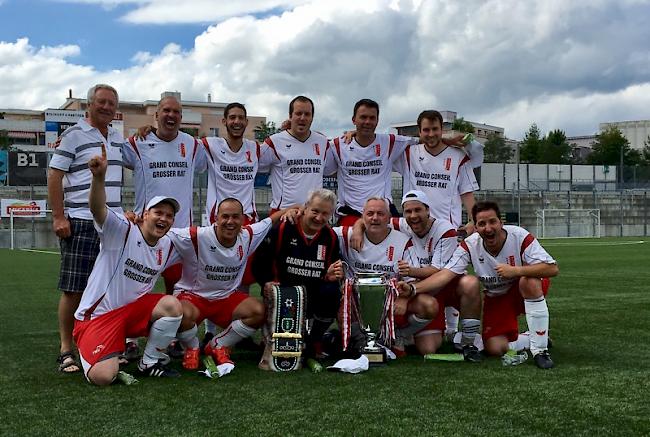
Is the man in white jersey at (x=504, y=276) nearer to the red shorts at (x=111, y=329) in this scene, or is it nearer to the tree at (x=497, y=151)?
the red shorts at (x=111, y=329)

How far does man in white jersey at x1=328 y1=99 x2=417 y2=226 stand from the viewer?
619cm

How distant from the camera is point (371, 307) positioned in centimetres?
526

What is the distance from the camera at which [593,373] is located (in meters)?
4.47

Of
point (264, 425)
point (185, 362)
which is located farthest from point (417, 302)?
point (264, 425)

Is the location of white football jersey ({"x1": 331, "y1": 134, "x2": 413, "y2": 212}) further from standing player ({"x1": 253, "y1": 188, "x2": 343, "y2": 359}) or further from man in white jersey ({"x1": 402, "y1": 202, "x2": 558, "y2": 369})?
man in white jersey ({"x1": 402, "y1": 202, "x2": 558, "y2": 369})

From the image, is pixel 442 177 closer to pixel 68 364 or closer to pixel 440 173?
pixel 440 173

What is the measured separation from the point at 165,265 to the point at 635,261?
13.5 metres

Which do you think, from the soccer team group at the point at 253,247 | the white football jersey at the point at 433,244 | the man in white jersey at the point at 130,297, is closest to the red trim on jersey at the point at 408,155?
the soccer team group at the point at 253,247

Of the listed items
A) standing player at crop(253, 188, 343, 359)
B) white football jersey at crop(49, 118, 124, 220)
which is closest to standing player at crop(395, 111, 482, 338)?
standing player at crop(253, 188, 343, 359)

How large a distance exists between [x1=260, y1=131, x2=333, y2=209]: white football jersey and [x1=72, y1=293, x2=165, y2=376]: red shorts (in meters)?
1.67

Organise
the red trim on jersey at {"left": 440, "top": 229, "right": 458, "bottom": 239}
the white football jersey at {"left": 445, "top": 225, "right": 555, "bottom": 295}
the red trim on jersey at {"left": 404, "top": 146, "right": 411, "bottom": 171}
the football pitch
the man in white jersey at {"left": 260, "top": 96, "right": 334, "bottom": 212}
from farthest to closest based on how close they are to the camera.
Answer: the red trim on jersey at {"left": 404, "top": 146, "right": 411, "bottom": 171} < the man in white jersey at {"left": 260, "top": 96, "right": 334, "bottom": 212} < the red trim on jersey at {"left": 440, "top": 229, "right": 458, "bottom": 239} < the white football jersey at {"left": 445, "top": 225, "right": 555, "bottom": 295} < the football pitch

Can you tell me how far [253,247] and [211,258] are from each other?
0.35 m

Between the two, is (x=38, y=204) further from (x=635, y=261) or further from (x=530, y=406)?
(x=530, y=406)

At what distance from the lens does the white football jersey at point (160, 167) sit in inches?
221
